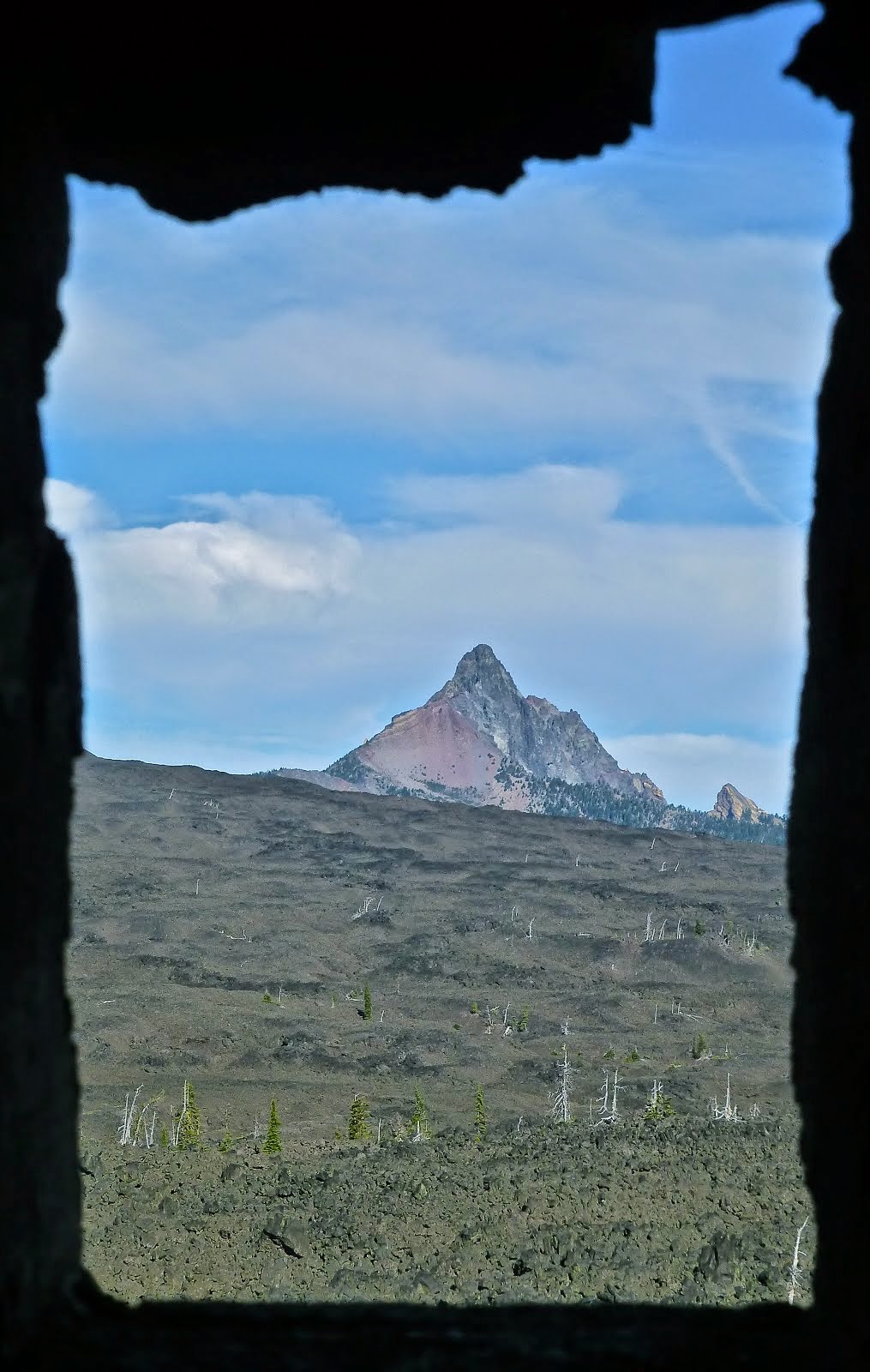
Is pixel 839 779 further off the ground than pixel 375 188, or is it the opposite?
pixel 375 188

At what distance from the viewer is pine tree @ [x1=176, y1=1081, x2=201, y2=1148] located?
144ft

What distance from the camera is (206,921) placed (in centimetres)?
10600

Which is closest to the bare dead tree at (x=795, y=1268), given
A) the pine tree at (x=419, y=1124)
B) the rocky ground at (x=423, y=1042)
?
the rocky ground at (x=423, y=1042)

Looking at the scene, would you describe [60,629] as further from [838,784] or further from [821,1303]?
[821,1303]

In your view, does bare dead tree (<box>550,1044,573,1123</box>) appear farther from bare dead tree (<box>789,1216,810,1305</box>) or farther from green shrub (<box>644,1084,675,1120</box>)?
bare dead tree (<box>789,1216,810,1305</box>)

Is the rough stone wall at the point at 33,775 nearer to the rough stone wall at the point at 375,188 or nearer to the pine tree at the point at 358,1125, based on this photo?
the rough stone wall at the point at 375,188

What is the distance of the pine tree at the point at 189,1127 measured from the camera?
43938 millimetres

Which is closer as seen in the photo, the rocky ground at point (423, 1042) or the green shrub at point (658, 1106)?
the rocky ground at point (423, 1042)

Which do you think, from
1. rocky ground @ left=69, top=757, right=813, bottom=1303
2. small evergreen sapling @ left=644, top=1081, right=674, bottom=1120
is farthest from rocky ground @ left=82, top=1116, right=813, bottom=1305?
small evergreen sapling @ left=644, top=1081, right=674, bottom=1120

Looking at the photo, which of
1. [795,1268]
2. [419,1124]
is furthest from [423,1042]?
[795,1268]

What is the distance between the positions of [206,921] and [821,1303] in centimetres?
10400

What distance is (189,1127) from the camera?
46.9 metres

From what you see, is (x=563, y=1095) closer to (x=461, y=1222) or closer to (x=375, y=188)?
(x=461, y=1222)

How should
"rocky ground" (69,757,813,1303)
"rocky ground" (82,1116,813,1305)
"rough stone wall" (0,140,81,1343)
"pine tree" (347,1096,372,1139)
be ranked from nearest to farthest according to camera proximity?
"rough stone wall" (0,140,81,1343)
"rocky ground" (82,1116,813,1305)
"rocky ground" (69,757,813,1303)
"pine tree" (347,1096,372,1139)
